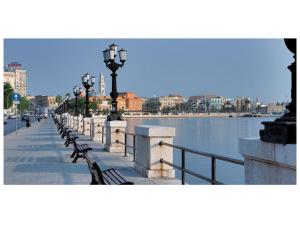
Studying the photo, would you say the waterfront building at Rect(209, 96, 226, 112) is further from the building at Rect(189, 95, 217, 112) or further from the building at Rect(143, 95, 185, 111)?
the building at Rect(143, 95, 185, 111)

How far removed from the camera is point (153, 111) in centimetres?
15625

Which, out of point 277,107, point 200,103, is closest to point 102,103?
point 200,103

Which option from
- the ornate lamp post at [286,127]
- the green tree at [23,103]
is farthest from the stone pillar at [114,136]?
the green tree at [23,103]

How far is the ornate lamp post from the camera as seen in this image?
16.9ft

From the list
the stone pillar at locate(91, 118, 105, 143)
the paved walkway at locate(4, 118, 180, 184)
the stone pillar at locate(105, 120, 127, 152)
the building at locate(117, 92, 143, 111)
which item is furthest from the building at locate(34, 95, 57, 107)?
the paved walkway at locate(4, 118, 180, 184)

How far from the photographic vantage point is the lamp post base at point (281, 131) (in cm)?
512

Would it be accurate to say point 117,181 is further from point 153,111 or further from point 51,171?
point 153,111

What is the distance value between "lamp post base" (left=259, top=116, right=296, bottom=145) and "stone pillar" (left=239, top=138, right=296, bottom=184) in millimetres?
60

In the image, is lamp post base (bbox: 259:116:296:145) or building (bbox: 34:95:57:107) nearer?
lamp post base (bbox: 259:116:296:145)

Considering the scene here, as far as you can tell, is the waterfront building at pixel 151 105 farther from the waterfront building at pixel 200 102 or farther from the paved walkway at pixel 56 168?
the paved walkway at pixel 56 168

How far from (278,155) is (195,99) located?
156 metres

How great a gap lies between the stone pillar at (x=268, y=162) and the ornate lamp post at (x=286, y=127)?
7 centimetres

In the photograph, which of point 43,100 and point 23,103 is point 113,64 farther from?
point 43,100
